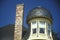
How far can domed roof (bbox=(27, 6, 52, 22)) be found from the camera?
20.1 feet

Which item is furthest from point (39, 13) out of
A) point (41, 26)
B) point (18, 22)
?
point (18, 22)

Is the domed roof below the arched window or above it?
above

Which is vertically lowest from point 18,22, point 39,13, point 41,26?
point 41,26

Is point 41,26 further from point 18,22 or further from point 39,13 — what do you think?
point 18,22

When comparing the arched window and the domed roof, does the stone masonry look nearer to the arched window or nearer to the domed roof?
the domed roof

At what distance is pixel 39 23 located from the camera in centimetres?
613

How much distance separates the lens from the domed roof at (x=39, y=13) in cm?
612

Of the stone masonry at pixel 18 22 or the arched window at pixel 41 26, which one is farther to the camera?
the stone masonry at pixel 18 22

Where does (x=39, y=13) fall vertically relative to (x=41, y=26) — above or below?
above

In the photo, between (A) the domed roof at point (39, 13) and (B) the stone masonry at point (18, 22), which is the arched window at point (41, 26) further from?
(B) the stone masonry at point (18, 22)

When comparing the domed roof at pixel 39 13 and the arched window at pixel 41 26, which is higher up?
the domed roof at pixel 39 13

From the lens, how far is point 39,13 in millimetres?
6117

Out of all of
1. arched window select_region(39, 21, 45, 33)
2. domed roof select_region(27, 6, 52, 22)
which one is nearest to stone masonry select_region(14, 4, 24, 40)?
domed roof select_region(27, 6, 52, 22)

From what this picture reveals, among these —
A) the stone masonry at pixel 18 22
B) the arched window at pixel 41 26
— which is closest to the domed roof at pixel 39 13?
the arched window at pixel 41 26
